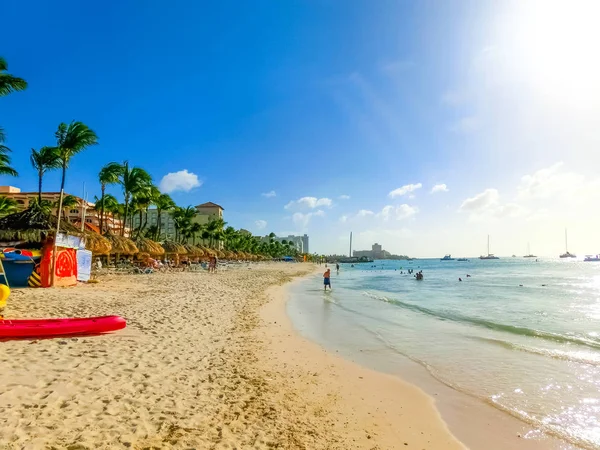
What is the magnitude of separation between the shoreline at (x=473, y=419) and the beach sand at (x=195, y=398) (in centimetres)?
23

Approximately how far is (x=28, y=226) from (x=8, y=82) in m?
5.90

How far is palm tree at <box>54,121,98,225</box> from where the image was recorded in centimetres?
1847

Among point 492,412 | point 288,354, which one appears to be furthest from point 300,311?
point 492,412

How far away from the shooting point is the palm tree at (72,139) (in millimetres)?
18469

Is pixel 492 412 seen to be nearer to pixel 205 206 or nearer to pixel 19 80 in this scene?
pixel 19 80

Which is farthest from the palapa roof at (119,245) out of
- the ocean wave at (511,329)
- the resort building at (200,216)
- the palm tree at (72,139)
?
the resort building at (200,216)

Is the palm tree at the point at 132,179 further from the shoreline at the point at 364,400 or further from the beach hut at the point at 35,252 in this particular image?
the shoreline at the point at 364,400

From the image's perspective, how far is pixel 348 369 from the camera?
7.54m

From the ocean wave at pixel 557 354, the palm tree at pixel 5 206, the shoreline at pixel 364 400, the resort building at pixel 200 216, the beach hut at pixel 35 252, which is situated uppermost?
the resort building at pixel 200 216

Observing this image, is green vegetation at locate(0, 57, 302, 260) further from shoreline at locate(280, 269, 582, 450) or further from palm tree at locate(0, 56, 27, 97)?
shoreline at locate(280, 269, 582, 450)

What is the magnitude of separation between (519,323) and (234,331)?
464 inches

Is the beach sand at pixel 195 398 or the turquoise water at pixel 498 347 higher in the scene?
the beach sand at pixel 195 398

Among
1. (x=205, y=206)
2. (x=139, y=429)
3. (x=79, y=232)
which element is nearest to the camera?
(x=139, y=429)

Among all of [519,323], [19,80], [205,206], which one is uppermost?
[205,206]
